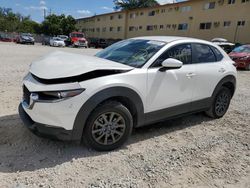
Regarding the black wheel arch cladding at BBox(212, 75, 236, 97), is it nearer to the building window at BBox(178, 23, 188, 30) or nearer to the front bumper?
the front bumper

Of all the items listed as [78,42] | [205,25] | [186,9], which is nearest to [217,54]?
[205,25]

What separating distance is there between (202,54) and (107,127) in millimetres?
2382

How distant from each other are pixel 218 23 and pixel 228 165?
95.6 feet

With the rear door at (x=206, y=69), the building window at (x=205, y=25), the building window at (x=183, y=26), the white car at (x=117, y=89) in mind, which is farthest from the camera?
the building window at (x=183, y=26)

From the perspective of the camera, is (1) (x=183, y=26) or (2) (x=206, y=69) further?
(1) (x=183, y=26)

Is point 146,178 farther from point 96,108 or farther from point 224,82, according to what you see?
point 224,82

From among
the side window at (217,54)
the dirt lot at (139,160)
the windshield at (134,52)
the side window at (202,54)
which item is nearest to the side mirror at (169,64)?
the windshield at (134,52)

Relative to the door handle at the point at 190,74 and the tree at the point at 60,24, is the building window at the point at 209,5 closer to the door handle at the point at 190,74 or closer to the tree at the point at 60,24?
the door handle at the point at 190,74

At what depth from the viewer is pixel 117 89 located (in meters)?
3.06

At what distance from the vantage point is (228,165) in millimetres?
3193

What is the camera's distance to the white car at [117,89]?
2.82 m

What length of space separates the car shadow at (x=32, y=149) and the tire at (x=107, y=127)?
14 centimetres

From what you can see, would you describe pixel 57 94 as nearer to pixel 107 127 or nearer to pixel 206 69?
pixel 107 127

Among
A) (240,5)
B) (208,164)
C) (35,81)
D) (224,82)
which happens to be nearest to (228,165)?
(208,164)
